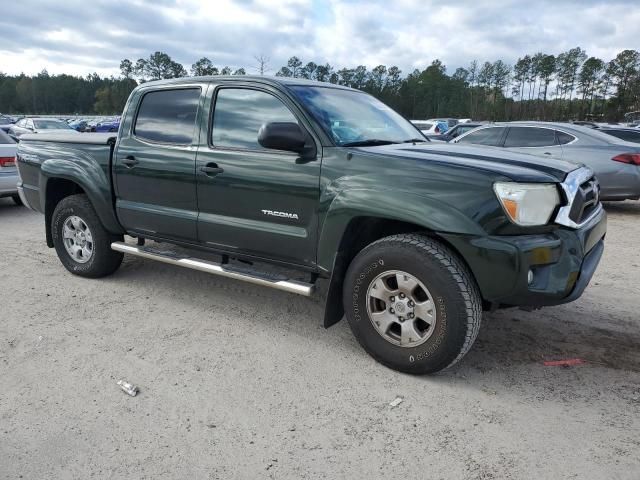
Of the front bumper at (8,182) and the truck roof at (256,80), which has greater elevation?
the truck roof at (256,80)

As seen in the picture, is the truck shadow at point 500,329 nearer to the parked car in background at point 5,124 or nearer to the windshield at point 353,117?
the windshield at point 353,117

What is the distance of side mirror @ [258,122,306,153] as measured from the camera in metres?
3.31

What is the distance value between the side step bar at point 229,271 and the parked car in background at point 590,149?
574 centimetres

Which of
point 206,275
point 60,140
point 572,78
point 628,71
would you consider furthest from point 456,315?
point 572,78

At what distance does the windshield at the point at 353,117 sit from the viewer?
3627 millimetres

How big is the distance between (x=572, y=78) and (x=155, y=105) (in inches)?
3280

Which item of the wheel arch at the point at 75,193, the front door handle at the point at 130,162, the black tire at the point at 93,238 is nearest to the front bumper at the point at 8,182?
the wheel arch at the point at 75,193

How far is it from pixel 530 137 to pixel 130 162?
289 inches

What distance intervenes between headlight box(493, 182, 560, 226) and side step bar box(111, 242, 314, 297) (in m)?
1.38

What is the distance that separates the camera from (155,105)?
4.50m

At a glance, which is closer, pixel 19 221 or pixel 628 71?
pixel 19 221

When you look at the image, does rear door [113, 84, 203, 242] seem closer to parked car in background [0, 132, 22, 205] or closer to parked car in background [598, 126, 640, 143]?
parked car in background [0, 132, 22, 205]

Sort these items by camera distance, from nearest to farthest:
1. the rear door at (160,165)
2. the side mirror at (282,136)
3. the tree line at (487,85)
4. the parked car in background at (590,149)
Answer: the side mirror at (282,136) → the rear door at (160,165) → the parked car in background at (590,149) → the tree line at (487,85)

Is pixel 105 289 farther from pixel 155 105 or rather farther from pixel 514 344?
pixel 514 344
